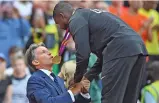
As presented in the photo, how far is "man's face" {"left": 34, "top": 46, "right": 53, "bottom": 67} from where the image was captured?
7035 millimetres

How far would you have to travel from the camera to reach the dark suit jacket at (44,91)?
666 centimetres

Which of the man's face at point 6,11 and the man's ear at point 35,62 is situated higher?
the man's ear at point 35,62

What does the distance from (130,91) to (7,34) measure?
15.4ft

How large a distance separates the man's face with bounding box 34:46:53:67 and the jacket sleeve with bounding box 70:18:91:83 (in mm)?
510

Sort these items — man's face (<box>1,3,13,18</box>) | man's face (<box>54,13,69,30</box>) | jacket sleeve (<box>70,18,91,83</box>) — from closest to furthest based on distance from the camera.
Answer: jacket sleeve (<box>70,18,91,83</box>), man's face (<box>54,13,69,30</box>), man's face (<box>1,3,13,18</box>)

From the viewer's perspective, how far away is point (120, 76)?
262 inches

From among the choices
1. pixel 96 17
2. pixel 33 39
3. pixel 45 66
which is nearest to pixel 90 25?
pixel 96 17

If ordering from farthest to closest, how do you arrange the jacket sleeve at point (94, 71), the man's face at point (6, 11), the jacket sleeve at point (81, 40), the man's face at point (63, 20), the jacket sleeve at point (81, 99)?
the man's face at point (6, 11), the jacket sleeve at point (81, 99), the jacket sleeve at point (94, 71), the man's face at point (63, 20), the jacket sleeve at point (81, 40)

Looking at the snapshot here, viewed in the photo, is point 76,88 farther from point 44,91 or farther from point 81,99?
point 81,99

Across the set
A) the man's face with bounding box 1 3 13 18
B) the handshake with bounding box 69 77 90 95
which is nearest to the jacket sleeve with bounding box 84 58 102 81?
the handshake with bounding box 69 77 90 95

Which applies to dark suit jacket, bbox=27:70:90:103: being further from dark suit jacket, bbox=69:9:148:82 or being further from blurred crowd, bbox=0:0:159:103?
blurred crowd, bbox=0:0:159:103

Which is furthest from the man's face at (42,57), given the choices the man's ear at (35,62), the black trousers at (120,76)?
the black trousers at (120,76)

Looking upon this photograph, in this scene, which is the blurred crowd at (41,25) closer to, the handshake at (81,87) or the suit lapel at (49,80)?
the handshake at (81,87)

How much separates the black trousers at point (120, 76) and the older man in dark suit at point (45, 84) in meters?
0.39
